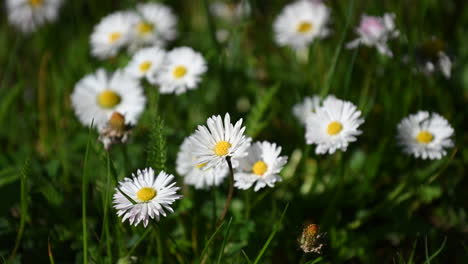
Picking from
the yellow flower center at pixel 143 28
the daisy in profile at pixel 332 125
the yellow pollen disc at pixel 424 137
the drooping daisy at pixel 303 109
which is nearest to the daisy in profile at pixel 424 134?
the yellow pollen disc at pixel 424 137

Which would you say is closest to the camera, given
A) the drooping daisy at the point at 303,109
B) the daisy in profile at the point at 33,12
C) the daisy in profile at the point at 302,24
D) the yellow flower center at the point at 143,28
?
the drooping daisy at the point at 303,109

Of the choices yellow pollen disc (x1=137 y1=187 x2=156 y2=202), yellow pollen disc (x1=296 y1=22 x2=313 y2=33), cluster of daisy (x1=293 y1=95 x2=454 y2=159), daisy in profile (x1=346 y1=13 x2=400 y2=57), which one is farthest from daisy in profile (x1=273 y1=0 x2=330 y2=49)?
yellow pollen disc (x1=137 y1=187 x2=156 y2=202)

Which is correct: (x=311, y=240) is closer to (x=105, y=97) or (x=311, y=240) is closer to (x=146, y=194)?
(x=146, y=194)

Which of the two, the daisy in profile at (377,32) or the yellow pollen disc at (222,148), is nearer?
the yellow pollen disc at (222,148)

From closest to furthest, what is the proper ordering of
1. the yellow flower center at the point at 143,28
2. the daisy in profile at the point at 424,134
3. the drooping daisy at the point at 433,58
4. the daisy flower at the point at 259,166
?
the daisy flower at the point at 259,166
the daisy in profile at the point at 424,134
the drooping daisy at the point at 433,58
the yellow flower center at the point at 143,28

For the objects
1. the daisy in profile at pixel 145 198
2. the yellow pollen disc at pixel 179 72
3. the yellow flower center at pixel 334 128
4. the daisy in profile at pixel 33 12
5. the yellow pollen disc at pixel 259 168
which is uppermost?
the daisy in profile at pixel 33 12

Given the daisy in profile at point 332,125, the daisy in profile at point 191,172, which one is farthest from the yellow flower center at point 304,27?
the daisy in profile at point 191,172

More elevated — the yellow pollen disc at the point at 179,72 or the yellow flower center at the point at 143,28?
the yellow flower center at the point at 143,28

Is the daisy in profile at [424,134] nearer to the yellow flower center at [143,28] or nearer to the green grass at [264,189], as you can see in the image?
the green grass at [264,189]

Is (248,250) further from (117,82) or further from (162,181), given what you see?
(117,82)
